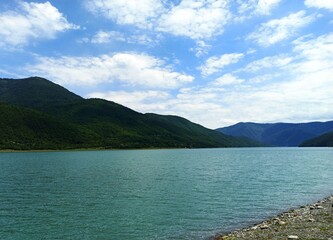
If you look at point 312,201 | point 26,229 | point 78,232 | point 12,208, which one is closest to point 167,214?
point 78,232

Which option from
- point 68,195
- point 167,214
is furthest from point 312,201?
point 68,195

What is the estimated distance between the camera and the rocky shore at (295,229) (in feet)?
103

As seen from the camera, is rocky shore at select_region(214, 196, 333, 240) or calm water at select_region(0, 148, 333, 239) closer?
rocky shore at select_region(214, 196, 333, 240)

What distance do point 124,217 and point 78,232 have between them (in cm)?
863

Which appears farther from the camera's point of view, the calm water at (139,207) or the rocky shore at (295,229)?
the calm water at (139,207)

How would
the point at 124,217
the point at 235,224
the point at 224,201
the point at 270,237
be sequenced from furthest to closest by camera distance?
the point at 224,201 < the point at 124,217 < the point at 235,224 < the point at 270,237

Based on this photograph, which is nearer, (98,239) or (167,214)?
(98,239)

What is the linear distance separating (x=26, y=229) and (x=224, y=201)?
1282 inches

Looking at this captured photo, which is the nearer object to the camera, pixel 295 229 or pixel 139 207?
pixel 295 229

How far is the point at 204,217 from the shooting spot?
45.9m

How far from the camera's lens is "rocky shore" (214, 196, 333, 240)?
103 feet

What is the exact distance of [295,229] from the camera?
34719 millimetres

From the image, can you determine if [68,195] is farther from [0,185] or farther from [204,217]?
[204,217]

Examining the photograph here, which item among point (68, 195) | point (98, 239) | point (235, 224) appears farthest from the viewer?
point (68, 195)
